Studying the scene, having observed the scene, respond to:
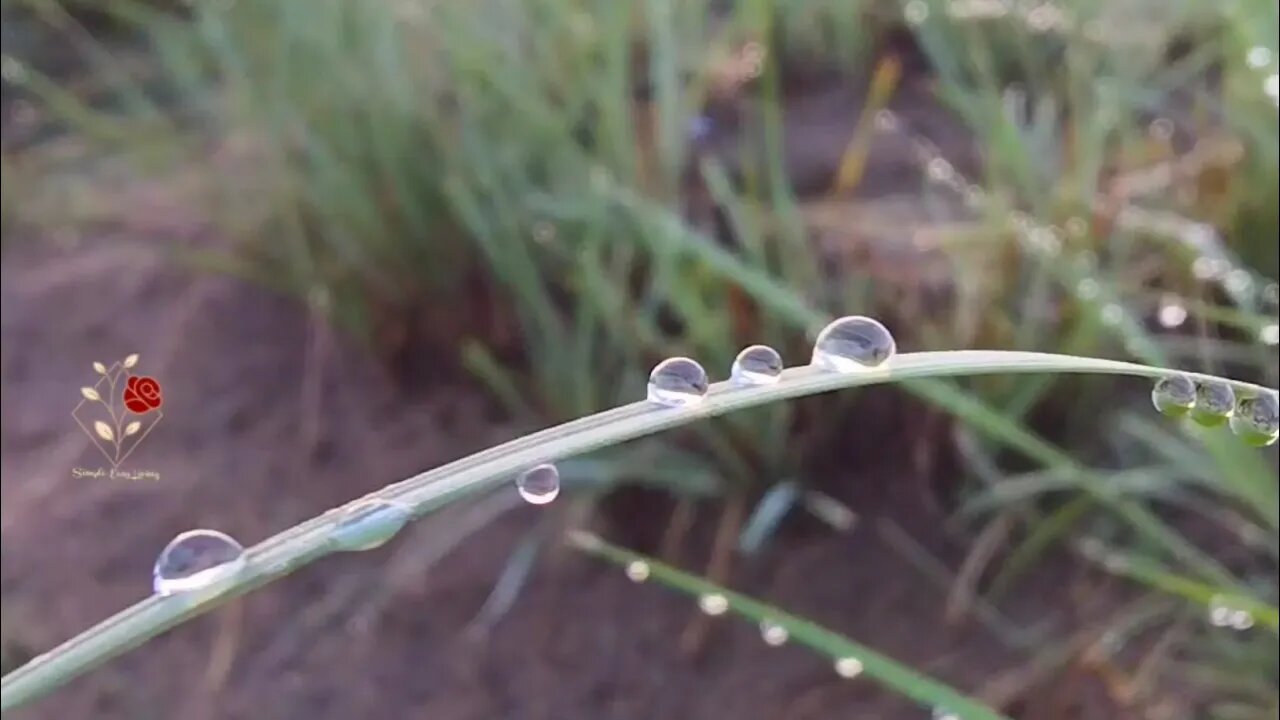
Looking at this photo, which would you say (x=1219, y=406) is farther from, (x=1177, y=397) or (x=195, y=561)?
(x=195, y=561)

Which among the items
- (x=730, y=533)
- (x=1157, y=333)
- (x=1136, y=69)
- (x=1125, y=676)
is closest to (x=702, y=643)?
(x=730, y=533)

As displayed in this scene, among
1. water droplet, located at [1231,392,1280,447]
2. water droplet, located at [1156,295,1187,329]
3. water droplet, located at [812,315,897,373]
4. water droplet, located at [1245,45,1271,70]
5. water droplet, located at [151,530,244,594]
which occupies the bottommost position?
water droplet, located at [1156,295,1187,329]

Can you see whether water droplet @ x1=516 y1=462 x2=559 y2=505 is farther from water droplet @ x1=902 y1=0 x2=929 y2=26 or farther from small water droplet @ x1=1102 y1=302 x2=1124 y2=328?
water droplet @ x1=902 y1=0 x2=929 y2=26

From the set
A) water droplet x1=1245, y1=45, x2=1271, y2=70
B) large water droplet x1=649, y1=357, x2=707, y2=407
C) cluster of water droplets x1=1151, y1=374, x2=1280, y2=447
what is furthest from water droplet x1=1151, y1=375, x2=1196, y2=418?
water droplet x1=1245, y1=45, x2=1271, y2=70

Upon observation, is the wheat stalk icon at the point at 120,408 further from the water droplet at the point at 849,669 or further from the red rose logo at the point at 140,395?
the water droplet at the point at 849,669

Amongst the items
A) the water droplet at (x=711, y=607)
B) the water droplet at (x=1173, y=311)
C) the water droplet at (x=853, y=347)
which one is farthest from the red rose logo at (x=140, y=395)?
the water droplet at (x=1173, y=311)

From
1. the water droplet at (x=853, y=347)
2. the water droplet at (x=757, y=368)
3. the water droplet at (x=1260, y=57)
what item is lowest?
the water droplet at (x=1260, y=57)

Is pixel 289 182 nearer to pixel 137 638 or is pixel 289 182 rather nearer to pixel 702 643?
pixel 702 643
